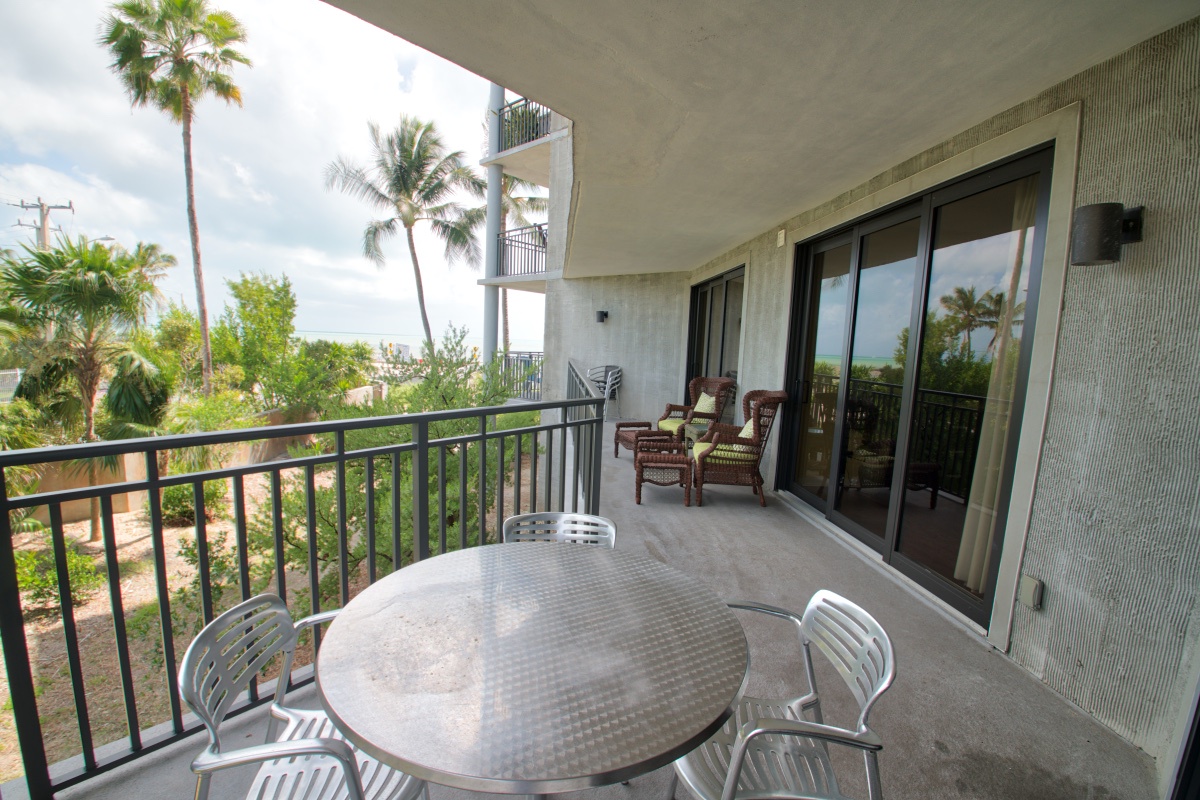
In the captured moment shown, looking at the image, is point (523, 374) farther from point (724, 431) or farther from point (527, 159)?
point (527, 159)

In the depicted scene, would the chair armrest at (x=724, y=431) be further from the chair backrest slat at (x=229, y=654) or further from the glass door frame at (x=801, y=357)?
the chair backrest slat at (x=229, y=654)

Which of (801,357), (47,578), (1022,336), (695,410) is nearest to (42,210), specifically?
(47,578)

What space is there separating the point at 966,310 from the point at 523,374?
21.5ft

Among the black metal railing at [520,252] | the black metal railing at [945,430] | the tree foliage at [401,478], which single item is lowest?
the tree foliage at [401,478]

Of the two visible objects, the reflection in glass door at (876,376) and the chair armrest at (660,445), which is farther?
the chair armrest at (660,445)

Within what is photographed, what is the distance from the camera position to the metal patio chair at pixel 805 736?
94cm

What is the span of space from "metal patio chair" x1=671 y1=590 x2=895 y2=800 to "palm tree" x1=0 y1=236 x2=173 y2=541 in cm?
1032

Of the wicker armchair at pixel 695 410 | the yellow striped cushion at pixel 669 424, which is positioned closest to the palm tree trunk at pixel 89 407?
the yellow striped cushion at pixel 669 424

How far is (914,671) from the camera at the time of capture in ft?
6.48

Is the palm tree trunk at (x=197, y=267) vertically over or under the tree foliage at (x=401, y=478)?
over

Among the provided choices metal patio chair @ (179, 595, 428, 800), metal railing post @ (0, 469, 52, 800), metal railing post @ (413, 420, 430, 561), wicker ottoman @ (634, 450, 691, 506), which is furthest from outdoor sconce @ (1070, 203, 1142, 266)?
metal railing post @ (0, 469, 52, 800)

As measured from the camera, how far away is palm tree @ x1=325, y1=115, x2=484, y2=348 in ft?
55.9

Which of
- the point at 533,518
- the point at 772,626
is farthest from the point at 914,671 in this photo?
the point at 533,518

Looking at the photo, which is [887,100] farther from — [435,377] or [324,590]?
[324,590]
